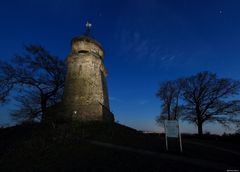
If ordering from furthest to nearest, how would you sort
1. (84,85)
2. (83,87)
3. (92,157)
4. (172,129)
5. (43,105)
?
(84,85) → (83,87) → (43,105) → (172,129) → (92,157)

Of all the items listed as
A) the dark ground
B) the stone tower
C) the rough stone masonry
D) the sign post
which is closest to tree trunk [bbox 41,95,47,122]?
the rough stone masonry

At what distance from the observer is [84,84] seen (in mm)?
22266

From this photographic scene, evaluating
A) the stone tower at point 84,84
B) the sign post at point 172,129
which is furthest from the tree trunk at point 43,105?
the sign post at point 172,129

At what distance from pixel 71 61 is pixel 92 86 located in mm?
4785

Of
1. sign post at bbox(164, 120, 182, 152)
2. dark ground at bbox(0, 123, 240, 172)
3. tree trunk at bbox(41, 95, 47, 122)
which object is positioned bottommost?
dark ground at bbox(0, 123, 240, 172)

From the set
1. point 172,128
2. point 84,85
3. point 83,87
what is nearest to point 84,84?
point 84,85

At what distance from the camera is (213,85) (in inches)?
1062

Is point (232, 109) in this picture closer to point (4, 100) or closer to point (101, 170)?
point (101, 170)

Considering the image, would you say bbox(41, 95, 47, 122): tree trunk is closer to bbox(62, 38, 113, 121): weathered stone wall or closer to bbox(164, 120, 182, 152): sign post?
bbox(62, 38, 113, 121): weathered stone wall

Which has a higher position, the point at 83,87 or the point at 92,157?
the point at 83,87

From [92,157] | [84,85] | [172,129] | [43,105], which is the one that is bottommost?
[92,157]

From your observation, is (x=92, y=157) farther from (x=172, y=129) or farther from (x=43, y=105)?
(x=43, y=105)

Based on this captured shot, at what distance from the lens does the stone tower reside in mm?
20641

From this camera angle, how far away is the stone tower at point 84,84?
20641 millimetres
